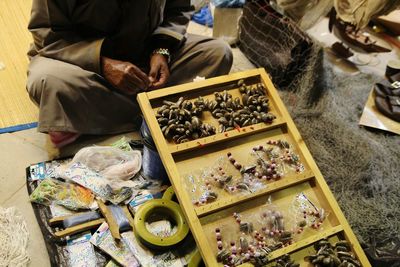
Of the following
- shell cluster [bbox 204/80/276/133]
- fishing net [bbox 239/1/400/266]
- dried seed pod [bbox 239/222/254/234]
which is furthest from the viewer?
fishing net [bbox 239/1/400/266]

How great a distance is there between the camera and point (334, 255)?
135cm

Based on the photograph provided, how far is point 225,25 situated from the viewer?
2773 mm

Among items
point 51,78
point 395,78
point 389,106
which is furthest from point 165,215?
point 395,78

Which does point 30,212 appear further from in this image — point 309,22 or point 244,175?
point 309,22

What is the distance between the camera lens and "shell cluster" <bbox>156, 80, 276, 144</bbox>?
1.52 metres

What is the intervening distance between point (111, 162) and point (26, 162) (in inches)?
16.0

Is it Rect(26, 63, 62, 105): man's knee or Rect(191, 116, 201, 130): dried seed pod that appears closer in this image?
Rect(191, 116, 201, 130): dried seed pod

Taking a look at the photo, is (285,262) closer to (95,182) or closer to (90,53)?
(95,182)

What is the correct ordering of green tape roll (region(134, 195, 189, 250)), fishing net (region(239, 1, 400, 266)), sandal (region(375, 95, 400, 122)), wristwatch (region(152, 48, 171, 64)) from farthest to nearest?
sandal (region(375, 95, 400, 122))
wristwatch (region(152, 48, 171, 64))
fishing net (region(239, 1, 400, 266))
green tape roll (region(134, 195, 189, 250))

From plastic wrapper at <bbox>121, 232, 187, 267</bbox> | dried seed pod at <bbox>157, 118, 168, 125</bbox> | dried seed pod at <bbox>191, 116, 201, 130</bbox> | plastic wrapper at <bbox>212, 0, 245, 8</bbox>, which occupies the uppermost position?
plastic wrapper at <bbox>212, 0, 245, 8</bbox>

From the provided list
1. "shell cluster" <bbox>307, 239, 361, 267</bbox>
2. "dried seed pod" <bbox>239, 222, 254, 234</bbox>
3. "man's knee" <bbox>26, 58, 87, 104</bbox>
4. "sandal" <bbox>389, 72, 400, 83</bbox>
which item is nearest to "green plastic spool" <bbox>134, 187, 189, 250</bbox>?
"dried seed pod" <bbox>239, 222, 254, 234</bbox>

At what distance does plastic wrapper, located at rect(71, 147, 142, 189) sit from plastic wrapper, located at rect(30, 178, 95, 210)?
0.11 m

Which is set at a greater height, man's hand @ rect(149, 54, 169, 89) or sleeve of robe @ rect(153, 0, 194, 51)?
sleeve of robe @ rect(153, 0, 194, 51)

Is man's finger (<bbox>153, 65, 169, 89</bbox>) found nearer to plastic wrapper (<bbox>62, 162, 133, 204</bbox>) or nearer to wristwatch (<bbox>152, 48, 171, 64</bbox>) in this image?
wristwatch (<bbox>152, 48, 171, 64</bbox>)
